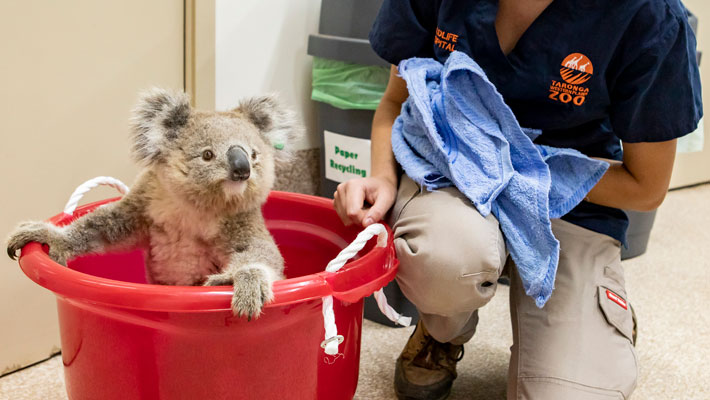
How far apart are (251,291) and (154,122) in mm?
257

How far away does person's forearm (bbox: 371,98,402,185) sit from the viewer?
979 mm

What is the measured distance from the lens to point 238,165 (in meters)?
0.70

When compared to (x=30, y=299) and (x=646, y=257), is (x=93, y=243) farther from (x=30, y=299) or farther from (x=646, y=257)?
(x=646, y=257)

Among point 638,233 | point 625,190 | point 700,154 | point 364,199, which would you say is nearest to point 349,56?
point 364,199

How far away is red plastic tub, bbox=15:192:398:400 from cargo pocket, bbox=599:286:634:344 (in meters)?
0.33

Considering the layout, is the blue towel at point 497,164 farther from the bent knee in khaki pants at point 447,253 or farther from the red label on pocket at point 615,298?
the red label on pocket at point 615,298

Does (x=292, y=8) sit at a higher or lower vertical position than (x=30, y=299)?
higher

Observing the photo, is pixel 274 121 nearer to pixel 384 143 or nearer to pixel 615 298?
pixel 384 143

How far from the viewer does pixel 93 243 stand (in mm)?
817

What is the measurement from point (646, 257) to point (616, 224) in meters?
0.89

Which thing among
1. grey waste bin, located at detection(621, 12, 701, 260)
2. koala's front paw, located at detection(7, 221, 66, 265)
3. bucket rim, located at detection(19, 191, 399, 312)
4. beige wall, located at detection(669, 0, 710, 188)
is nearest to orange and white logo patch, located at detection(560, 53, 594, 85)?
bucket rim, located at detection(19, 191, 399, 312)

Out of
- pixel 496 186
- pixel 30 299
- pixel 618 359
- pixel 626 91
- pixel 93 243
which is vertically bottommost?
pixel 30 299

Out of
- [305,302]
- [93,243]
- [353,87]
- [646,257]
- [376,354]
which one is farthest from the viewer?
[646,257]

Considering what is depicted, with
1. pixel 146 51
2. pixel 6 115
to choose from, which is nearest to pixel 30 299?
pixel 6 115
